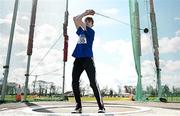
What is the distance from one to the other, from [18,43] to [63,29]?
2800 millimetres

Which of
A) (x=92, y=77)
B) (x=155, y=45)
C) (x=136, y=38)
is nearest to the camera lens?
(x=92, y=77)

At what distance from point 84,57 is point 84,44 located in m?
0.20

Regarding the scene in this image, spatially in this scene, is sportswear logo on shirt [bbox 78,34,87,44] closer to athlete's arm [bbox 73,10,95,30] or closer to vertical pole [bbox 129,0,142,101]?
athlete's arm [bbox 73,10,95,30]

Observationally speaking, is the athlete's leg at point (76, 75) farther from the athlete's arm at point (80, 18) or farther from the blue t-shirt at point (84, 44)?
the athlete's arm at point (80, 18)

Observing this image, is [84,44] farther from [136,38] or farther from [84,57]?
[136,38]

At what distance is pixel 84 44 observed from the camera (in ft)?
13.8

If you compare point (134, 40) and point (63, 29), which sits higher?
point (63, 29)

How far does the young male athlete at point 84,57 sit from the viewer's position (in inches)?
164

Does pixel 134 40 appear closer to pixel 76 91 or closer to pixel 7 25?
pixel 7 25

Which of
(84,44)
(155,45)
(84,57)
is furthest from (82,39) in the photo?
(155,45)

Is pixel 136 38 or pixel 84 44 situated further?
pixel 136 38

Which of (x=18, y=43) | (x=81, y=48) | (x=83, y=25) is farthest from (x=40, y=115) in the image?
(x=18, y=43)

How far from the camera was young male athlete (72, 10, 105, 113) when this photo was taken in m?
4.16

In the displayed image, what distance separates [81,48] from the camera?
419cm
